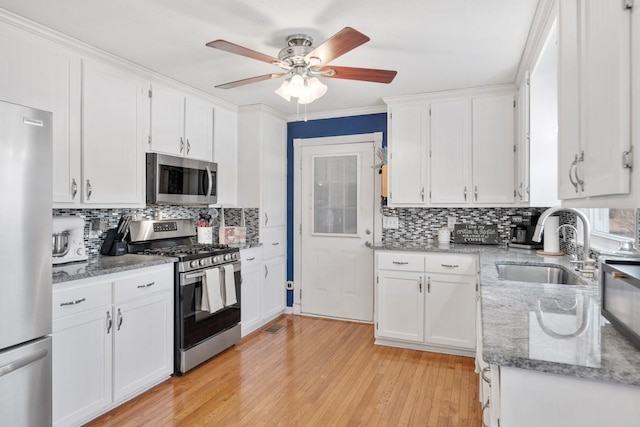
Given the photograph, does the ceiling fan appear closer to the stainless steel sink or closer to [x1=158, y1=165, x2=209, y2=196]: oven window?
[x1=158, y1=165, x2=209, y2=196]: oven window

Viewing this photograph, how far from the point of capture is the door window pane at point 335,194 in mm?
4355

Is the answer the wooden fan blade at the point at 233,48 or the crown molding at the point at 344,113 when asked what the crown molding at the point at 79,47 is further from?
the crown molding at the point at 344,113

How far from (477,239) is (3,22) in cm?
395

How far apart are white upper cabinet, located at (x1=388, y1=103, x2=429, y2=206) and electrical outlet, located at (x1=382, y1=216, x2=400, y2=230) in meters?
0.37

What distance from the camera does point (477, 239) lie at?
3781mm

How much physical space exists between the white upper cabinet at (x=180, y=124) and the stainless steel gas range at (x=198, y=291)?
0.68 m

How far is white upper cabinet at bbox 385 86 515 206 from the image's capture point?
3477 millimetres

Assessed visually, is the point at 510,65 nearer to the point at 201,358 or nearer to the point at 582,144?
the point at 582,144

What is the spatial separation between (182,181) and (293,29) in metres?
1.68

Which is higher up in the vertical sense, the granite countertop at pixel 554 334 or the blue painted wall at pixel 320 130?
the blue painted wall at pixel 320 130

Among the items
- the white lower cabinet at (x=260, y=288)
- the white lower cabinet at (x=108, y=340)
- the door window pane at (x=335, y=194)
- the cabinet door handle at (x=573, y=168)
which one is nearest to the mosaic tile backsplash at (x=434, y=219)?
the door window pane at (x=335, y=194)

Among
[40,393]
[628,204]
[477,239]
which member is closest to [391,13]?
[628,204]

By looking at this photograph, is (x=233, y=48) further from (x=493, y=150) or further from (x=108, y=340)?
(x=493, y=150)

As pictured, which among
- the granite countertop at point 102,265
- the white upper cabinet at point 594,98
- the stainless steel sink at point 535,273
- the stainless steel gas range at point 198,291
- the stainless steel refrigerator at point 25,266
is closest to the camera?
the white upper cabinet at point 594,98
